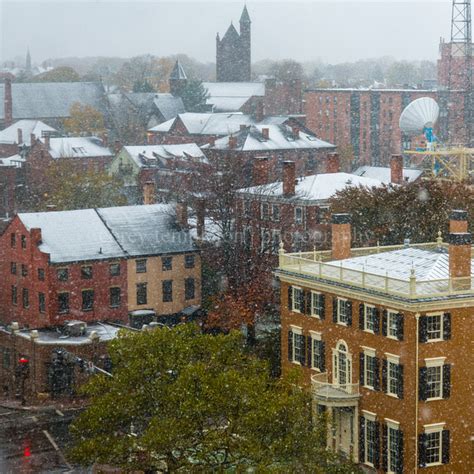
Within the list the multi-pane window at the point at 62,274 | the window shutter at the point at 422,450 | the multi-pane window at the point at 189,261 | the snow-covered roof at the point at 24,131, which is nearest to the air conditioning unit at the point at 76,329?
the multi-pane window at the point at 62,274

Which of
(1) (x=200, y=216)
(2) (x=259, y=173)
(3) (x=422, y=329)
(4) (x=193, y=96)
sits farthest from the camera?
(4) (x=193, y=96)

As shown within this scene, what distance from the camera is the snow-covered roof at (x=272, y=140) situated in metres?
119

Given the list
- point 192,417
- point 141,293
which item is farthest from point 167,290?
point 192,417

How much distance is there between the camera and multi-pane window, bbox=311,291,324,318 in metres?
48.6

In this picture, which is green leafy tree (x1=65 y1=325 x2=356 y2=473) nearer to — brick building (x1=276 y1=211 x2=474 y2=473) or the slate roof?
brick building (x1=276 y1=211 x2=474 y2=473)

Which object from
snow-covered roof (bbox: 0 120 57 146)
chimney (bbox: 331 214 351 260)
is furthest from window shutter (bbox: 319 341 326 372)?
snow-covered roof (bbox: 0 120 57 146)

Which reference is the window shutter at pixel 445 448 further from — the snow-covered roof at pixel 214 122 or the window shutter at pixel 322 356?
the snow-covered roof at pixel 214 122

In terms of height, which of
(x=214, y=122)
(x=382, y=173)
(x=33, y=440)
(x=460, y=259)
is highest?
(x=214, y=122)

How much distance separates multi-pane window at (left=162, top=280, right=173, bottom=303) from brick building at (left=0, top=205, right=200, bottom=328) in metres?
0.06

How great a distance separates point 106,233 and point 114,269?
2.54 m

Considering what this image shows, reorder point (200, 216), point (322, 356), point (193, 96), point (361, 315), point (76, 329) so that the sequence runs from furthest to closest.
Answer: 1. point (193, 96)
2. point (200, 216)
3. point (76, 329)
4. point (322, 356)
5. point (361, 315)

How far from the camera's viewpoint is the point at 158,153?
11625 cm

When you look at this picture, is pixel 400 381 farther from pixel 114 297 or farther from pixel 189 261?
pixel 189 261

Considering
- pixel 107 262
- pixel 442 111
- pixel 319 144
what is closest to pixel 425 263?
pixel 107 262
